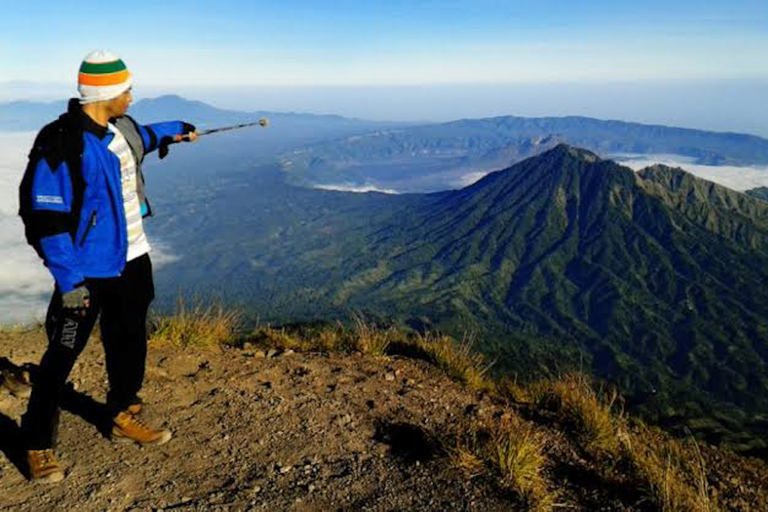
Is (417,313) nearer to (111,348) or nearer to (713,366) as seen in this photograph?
(713,366)

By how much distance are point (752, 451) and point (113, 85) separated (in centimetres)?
913

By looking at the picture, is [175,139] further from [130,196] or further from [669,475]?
[669,475]

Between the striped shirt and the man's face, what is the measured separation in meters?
0.12

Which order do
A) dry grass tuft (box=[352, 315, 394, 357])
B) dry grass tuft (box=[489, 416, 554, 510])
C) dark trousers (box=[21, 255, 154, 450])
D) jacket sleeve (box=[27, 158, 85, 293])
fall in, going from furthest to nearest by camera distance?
dry grass tuft (box=[352, 315, 394, 357]), dark trousers (box=[21, 255, 154, 450]), dry grass tuft (box=[489, 416, 554, 510]), jacket sleeve (box=[27, 158, 85, 293])

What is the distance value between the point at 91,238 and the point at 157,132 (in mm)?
1268

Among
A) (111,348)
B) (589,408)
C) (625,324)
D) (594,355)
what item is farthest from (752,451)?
(625,324)

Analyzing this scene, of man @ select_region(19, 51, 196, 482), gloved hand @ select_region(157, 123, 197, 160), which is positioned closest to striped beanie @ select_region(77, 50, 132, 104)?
man @ select_region(19, 51, 196, 482)

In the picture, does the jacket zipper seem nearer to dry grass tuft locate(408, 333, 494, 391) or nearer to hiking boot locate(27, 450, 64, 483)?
hiking boot locate(27, 450, 64, 483)

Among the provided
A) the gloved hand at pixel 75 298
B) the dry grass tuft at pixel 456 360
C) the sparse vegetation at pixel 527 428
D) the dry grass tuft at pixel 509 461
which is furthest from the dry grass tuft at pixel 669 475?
the gloved hand at pixel 75 298

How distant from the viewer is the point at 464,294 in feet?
636

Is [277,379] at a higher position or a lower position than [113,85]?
lower

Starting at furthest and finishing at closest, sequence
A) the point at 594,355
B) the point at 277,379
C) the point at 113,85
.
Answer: the point at 594,355 → the point at 277,379 → the point at 113,85

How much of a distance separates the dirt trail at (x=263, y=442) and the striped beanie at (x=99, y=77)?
8.75 feet

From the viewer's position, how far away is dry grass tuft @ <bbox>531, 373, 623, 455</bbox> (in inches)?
183
